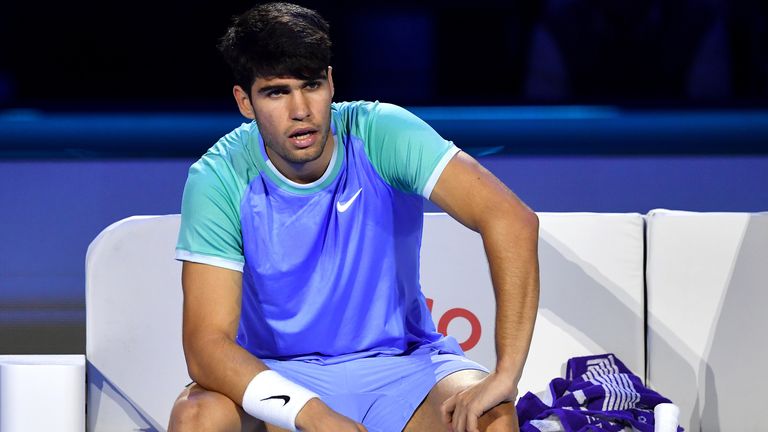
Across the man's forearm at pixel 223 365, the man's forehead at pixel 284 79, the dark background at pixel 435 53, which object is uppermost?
the dark background at pixel 435 53

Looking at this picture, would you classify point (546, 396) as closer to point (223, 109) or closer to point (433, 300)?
point (433, 300)

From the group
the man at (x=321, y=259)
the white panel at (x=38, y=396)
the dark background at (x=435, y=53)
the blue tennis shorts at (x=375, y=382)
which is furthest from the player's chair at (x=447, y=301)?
the dark background at (x=435, y=53)

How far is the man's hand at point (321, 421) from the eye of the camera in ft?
7.04

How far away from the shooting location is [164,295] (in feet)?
9.36

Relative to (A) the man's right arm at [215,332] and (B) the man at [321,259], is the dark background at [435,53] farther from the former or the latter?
(A) the man's right arm at [215,332]

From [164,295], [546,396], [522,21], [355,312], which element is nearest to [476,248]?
[546,396]

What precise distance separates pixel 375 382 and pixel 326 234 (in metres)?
0.30

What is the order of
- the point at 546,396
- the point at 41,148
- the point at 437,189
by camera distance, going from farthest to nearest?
the point at 41,148 → the point at 546,396 → the point at 437,189

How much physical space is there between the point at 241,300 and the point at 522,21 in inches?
122

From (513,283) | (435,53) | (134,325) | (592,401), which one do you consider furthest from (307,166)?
(435,53)

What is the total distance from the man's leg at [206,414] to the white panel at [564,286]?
0.77 meters

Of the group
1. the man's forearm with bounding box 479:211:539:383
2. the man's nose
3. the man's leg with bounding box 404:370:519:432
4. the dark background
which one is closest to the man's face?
the man's nose

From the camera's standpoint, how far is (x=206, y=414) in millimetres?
2191

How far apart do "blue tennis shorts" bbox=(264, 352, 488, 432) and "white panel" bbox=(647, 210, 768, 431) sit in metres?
0.66
